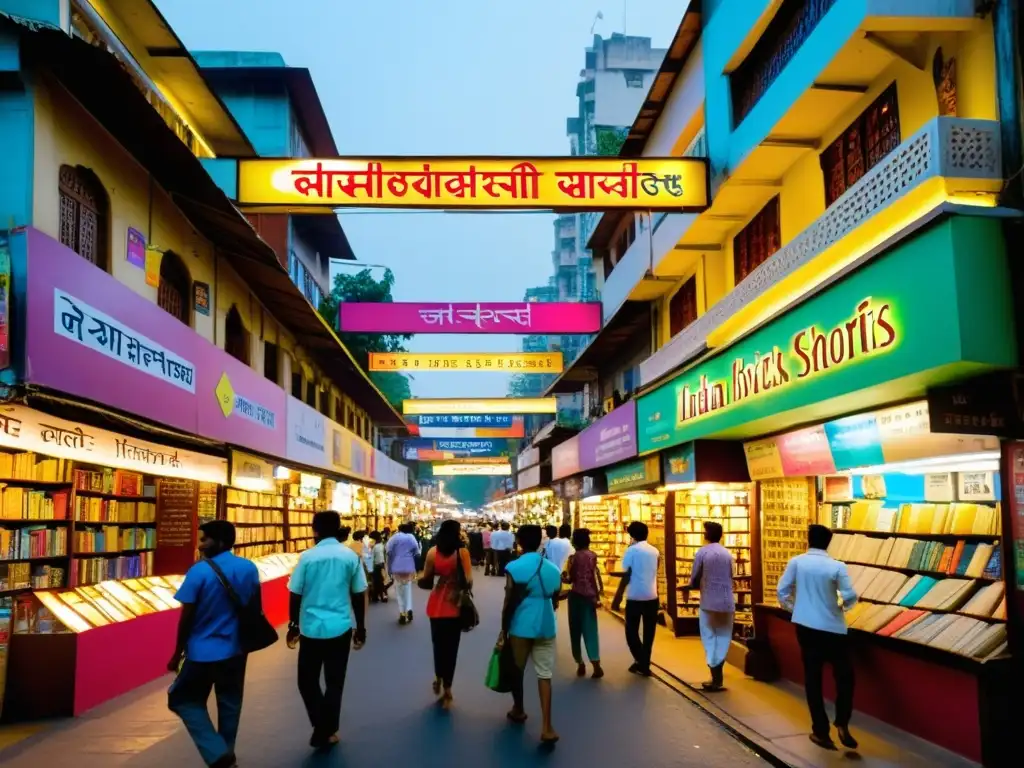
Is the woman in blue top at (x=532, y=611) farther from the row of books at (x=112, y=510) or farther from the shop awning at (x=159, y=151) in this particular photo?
the row of books at (x=112, y=510)

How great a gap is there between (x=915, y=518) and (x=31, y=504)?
8.57m

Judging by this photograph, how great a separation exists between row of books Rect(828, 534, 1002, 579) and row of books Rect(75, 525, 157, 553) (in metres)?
8.28

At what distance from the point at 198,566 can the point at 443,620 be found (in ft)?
11.0

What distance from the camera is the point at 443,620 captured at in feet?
30.8

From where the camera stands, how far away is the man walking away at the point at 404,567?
671 inches

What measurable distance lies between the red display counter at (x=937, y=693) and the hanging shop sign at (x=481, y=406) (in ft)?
67.7

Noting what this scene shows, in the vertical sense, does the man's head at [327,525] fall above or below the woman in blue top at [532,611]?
above

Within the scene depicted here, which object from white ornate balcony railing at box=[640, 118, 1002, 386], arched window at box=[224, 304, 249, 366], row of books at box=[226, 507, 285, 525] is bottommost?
row of books at box=[226, 507, 285, 525]

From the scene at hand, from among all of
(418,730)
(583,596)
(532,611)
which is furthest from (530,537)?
(583,596)

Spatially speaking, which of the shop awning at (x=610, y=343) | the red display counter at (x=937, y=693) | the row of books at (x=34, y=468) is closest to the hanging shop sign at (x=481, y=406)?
the shop awning at (x=610, y=343)

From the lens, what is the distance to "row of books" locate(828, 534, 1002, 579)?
756 cm

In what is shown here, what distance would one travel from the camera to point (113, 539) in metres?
11.6

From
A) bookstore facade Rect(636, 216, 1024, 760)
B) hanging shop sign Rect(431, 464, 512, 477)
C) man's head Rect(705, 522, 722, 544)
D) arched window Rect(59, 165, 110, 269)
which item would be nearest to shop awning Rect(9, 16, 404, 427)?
arched window Rect(59, 165, 110, 269)

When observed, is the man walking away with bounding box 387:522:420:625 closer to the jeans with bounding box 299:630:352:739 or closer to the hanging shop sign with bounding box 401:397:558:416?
the jeans with bounding box 299:630:352:739
